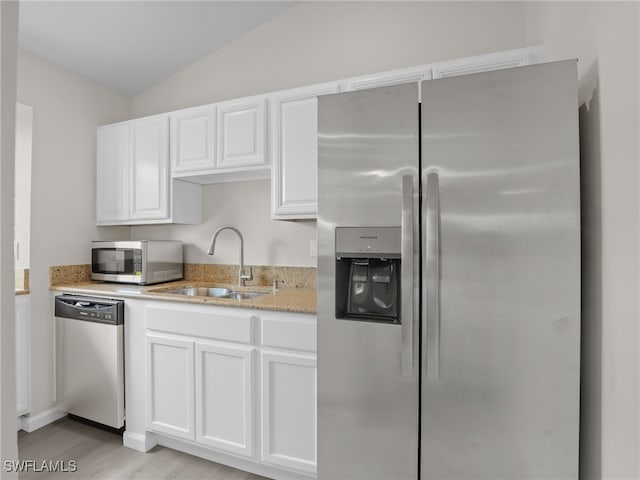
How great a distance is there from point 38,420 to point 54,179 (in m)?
1.68

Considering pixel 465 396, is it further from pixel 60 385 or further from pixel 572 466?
pixel 60 385

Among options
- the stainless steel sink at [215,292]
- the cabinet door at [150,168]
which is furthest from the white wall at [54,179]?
the stainless steel sink at [215,292]

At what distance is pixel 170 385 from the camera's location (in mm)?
2066

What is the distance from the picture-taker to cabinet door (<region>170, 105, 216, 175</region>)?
2.44 meters

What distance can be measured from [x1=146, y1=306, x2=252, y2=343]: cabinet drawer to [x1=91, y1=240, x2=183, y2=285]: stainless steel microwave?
1.78 ft

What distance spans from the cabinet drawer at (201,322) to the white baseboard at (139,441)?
68 cm

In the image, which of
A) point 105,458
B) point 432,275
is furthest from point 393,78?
point 105,458

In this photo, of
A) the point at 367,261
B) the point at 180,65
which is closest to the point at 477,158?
the point at 367,261

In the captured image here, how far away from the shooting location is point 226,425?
1917mm

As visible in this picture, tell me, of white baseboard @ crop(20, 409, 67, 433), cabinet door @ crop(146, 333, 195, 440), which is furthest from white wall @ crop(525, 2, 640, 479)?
white baseboard @ crop(20, 409, 67, 433)

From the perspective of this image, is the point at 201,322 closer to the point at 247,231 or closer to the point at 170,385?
the point at 170,385

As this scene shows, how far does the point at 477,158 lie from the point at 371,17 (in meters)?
1.65

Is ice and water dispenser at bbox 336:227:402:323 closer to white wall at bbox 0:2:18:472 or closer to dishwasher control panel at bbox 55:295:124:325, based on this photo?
white wall at bbox 0:2:18:472

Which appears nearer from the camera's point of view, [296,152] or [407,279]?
[407,279]
